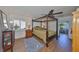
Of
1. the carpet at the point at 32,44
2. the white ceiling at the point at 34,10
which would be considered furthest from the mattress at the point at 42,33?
the white ceiling at the point at 34,10

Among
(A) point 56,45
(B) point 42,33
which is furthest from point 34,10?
(A) point 56,45

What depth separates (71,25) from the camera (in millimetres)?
1725

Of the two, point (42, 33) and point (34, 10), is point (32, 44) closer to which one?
Result: point (42, 33)

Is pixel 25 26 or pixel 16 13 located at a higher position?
pixel 16 13

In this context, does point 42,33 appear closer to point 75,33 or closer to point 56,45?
point 56,45

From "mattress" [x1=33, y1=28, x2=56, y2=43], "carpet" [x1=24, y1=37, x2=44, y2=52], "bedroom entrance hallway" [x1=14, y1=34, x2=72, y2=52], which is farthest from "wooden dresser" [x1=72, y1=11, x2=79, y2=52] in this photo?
"carpet" [x1=24, y1=37, x2=44, y2=52]

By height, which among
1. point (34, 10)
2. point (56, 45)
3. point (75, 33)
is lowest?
point (56, 45)

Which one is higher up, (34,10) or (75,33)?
(34,10)

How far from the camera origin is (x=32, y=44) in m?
1.79

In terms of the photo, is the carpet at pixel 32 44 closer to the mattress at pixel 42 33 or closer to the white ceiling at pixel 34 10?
the mattress at pixel 42 33

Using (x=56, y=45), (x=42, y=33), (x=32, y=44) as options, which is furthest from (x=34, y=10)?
(x=56, y=45)
